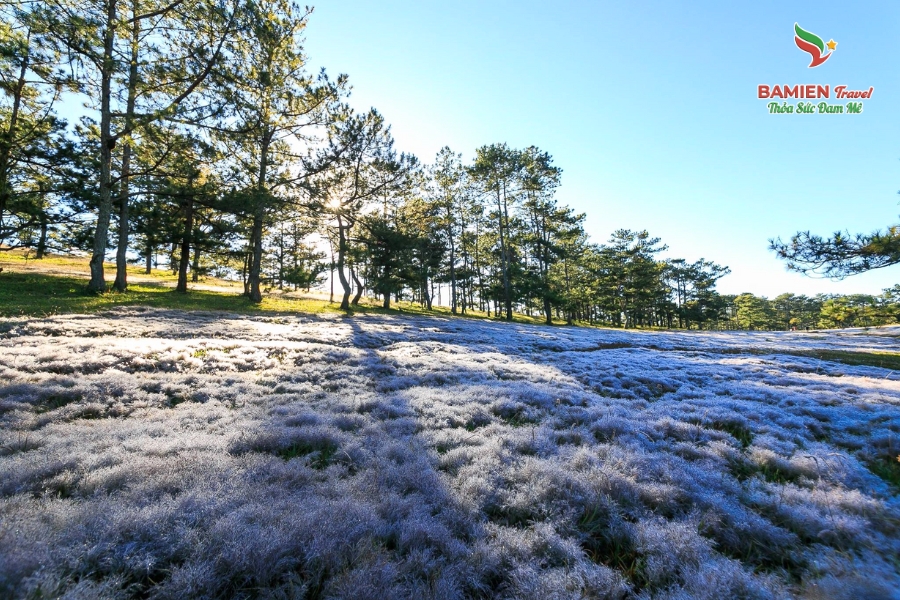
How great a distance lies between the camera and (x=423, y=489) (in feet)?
11.2

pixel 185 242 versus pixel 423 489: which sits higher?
pixel 185 242

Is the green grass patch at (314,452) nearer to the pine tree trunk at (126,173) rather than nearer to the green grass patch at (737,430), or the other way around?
the green grass patch at (737,430)

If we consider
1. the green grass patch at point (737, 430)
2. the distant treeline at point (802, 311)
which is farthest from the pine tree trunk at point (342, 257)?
the distant treeline at point (802, 311)

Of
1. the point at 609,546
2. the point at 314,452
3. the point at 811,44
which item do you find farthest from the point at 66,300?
the point at 811,44

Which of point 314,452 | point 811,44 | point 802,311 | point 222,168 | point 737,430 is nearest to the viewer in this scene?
point 314,452

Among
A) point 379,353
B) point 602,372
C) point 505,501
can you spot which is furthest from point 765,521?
point 379,353

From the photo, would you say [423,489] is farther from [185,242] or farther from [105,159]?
[185,242]

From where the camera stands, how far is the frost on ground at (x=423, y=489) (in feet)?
7.27

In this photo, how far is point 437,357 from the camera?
38.8ft

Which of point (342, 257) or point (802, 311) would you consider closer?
point (342, 257)

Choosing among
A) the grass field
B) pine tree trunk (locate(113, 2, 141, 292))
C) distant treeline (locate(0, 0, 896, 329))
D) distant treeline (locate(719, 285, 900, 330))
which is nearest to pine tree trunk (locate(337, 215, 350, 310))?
distant treeline (locate(0, 0, 896, 329))

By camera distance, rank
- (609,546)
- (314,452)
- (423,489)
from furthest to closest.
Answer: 1. (314,452)
2. (423,489)
3. (609,546)

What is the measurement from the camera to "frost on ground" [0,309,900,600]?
221 cm

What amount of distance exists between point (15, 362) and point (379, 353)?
332 inches
